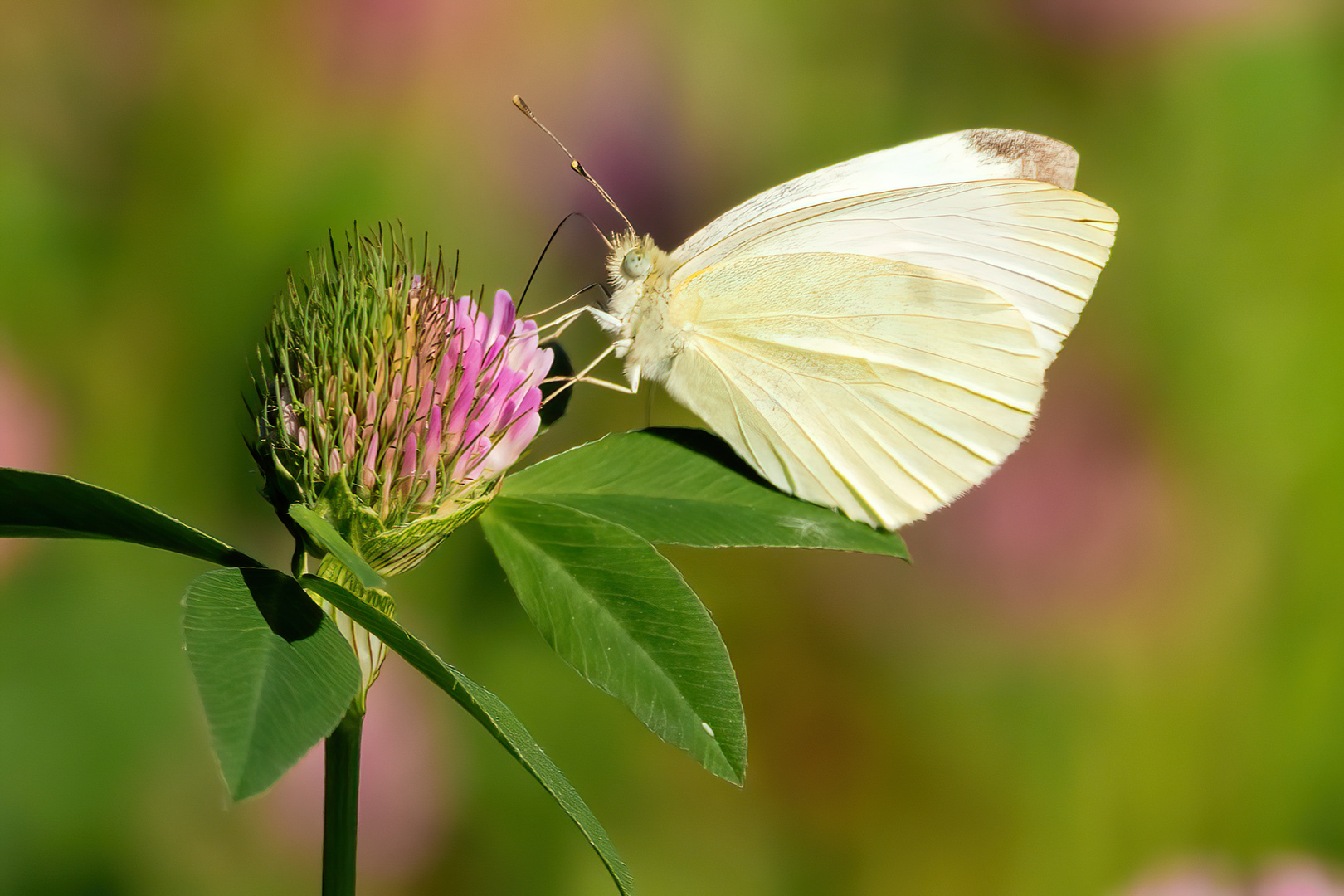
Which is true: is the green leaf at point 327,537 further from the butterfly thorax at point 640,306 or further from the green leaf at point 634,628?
the butterfly thorax at point 640,306

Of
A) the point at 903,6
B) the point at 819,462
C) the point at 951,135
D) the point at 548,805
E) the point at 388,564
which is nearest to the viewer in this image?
the point at 388,564

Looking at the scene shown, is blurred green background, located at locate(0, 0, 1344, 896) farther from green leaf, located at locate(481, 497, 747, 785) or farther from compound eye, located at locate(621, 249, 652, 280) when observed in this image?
green leaf, located at locate(481, 497, 747, 785)

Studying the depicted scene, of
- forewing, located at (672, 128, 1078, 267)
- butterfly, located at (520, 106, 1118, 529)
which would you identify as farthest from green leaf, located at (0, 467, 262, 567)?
forewing, located at (672, 128, 1078, 267)

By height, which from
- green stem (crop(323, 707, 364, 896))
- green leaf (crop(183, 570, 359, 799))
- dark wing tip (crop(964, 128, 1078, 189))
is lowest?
green stem (crop(323, 707, 364, 896))

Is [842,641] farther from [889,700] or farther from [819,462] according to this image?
[819,462]

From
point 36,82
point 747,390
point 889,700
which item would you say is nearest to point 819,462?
point 747,390

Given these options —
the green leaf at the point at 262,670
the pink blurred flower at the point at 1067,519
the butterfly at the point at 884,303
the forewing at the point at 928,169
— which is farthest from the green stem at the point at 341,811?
the pink blurred flower at the point at 1067,519
